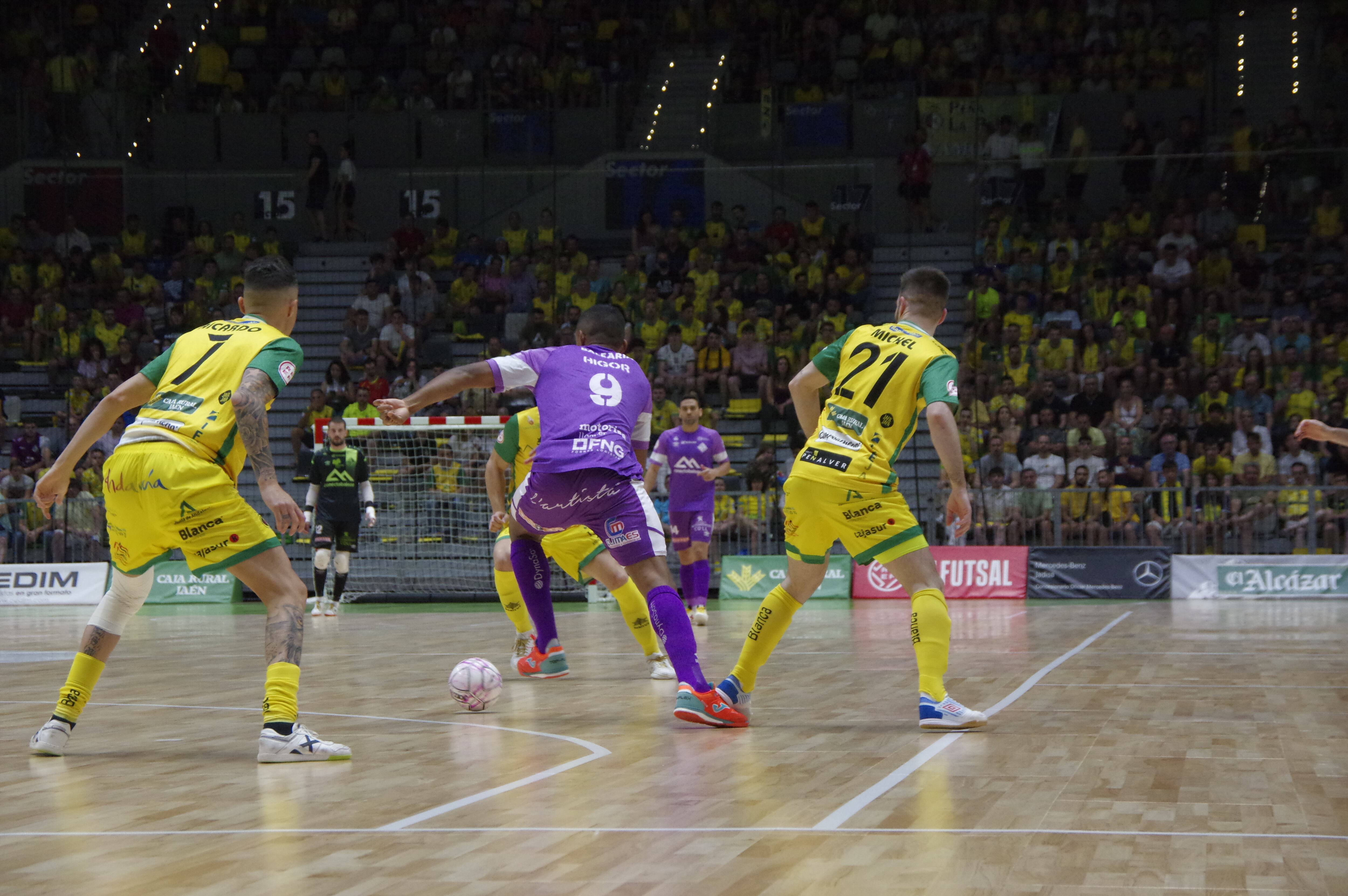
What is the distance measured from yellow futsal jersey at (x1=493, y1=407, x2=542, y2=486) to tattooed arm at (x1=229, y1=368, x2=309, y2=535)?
3.91 metres

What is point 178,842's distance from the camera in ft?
15.7

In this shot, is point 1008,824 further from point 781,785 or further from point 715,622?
point 715,622

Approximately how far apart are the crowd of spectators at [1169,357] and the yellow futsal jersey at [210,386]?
1504 centimetres

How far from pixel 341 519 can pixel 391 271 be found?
330 inches

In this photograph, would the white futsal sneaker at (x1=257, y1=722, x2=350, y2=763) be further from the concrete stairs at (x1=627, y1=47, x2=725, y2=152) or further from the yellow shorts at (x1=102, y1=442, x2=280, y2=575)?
the concrete stairs at (x1=627, y1=47, x2=725, y2=152)

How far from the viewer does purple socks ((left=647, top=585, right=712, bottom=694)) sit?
746 centimetres

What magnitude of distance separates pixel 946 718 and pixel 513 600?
4.29 m

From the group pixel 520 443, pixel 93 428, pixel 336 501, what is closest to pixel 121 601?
pixel 93 428

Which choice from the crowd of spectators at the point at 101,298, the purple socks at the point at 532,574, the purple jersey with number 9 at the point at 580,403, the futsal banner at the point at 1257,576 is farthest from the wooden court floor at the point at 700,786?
the crowd of spectators at the point at 101,298

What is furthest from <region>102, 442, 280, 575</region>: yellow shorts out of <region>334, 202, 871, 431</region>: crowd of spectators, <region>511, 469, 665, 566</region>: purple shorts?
<region>334, 202, 871, 431</region>: crowd of spectators

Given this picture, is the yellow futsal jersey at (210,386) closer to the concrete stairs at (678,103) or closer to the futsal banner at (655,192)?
the futsal banner at (655,192)

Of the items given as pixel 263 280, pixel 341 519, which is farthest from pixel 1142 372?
pixel 263 280

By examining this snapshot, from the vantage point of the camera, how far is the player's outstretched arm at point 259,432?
6.15 m

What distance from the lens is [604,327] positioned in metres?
8.18
